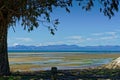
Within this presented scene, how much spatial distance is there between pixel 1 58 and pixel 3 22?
237cm

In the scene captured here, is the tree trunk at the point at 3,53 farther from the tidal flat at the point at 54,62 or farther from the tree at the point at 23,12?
the tidal flat at the point at 54,62

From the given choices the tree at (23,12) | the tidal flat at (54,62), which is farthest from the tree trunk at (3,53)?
the tidal flat at (54,62)

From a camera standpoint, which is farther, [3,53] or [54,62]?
[54,62]

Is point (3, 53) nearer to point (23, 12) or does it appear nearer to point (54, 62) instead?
point (23, 12)

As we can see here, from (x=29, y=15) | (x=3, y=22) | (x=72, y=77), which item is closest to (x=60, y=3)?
(x=29, y=15)

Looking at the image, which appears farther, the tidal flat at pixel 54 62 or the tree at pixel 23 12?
the tidal flat at pixel 54 62

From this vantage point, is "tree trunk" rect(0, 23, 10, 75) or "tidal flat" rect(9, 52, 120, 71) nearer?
"tree trunk" rect(0, 23, 10, 75)

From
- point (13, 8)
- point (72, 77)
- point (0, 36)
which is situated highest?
point (13, 8)

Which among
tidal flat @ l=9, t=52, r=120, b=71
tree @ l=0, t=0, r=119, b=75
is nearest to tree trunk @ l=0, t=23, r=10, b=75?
tree @ l=0, t=0, r=119, b=75

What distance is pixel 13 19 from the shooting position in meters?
28.3

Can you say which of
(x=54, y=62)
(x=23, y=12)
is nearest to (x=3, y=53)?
(x=23, y=12)

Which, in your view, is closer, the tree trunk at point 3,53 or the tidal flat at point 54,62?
the tree trunk at point 3,53

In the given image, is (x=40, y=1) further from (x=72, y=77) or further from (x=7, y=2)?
(x=72, y=77)

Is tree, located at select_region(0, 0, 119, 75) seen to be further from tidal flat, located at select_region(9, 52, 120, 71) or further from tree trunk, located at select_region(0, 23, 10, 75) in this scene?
tidal flat, located at select_region(9, 52, 120, 71)
